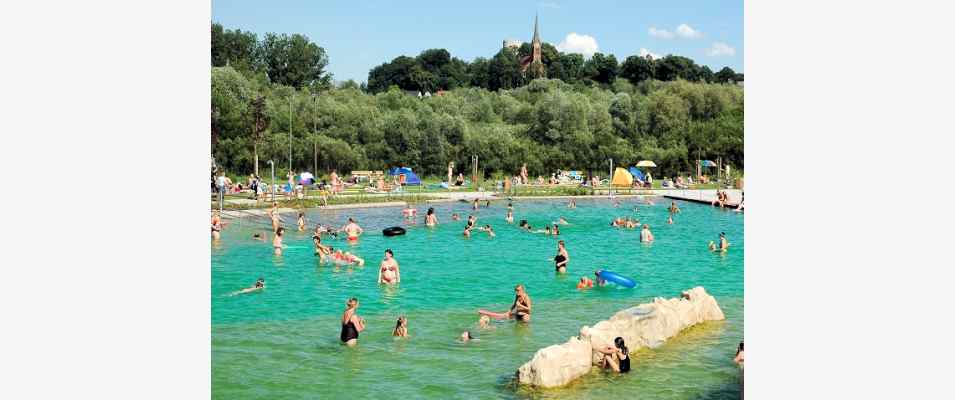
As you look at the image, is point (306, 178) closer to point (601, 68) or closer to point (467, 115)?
point (467, 115)

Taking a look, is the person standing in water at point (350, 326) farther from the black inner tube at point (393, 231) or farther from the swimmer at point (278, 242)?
the black inner tube at point (393, 231)

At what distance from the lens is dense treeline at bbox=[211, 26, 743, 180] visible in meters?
15.1

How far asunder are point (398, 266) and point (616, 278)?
3.30 m

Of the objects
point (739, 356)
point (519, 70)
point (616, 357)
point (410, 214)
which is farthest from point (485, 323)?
point (410, 214)

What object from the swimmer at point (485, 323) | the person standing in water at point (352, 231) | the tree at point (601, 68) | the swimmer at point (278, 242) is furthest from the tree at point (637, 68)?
the swimmer at point (278, 242)

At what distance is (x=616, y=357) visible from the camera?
349 inches

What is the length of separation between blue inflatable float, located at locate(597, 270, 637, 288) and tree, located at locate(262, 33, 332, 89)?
498 cm

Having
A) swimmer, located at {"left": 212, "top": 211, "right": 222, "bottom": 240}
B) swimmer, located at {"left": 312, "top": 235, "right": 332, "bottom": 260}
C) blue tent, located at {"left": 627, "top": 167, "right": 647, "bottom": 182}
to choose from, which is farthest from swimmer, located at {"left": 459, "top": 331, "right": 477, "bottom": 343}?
blue tent, located at {"left": 627, "top": 167, "right": 647, "bottom": 182}

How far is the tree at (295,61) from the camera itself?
13.7 m

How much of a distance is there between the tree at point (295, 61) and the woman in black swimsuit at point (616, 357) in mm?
6273
